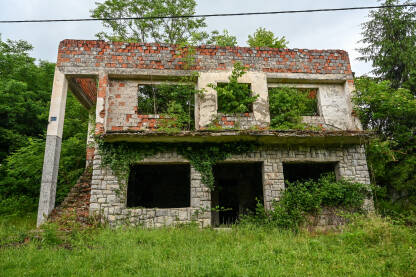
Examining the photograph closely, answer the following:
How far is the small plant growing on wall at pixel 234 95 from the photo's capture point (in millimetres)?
9414

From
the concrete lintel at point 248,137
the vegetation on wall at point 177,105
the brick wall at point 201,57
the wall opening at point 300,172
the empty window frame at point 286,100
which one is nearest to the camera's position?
the concrete lintel at point 248,137

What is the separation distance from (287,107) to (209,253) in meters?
6.05

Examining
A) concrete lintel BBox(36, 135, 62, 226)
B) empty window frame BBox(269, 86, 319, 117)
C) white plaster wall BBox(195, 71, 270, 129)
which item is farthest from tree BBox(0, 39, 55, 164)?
empty window frame BBox(269, 86, 319, 117)

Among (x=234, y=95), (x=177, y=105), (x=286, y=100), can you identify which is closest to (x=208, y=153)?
(x=177, y=105)

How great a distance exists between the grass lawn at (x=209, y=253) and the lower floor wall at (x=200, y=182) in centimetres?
71

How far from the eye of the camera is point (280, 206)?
807 cm

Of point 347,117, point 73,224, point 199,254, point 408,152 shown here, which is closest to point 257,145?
point 347,117

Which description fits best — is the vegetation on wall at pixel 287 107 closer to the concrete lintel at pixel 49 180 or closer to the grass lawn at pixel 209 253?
the grass lawn at pixel 209 253

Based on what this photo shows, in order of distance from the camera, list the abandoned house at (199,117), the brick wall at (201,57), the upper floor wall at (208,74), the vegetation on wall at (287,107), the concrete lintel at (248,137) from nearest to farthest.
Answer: the concrete lintel at (248,137) < the abandoned house at (199,117) < the upper floor wall at (208,74) < the vegetation on wall at (287,107) < the brick wall at (201,57)

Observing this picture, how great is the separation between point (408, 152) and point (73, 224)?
12318 millimetres

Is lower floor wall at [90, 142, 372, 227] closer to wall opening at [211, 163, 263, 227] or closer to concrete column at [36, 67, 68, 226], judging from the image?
concrete column at [36, 67, 68, 226]

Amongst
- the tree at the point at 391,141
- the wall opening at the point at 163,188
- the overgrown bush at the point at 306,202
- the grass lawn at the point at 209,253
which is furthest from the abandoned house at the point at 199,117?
the grass lawn at the point at 209,253

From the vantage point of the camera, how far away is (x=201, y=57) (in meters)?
10.0

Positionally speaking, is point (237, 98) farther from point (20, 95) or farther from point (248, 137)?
point (20, 95)
